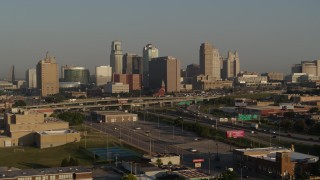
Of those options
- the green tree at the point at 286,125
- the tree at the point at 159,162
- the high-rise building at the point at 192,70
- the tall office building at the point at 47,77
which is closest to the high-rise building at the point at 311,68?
the high-rise building at the point at 192,70

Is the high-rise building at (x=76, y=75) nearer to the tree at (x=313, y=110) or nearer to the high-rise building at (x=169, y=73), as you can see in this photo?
the high-rise building at (x=169, y=73)

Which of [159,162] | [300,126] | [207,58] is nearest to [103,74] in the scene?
[207,58]

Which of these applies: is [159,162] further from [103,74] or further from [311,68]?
[311,68]

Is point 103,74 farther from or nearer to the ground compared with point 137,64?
nearer to the ground

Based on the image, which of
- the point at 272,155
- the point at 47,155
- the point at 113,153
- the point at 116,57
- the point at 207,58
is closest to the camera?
the point at 272,155

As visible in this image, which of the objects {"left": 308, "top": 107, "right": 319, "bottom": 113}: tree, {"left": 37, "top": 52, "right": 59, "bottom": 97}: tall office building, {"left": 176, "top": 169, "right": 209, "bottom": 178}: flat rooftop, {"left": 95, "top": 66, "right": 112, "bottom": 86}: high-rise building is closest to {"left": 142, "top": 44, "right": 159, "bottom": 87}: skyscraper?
{"left": 95, "top": 66, "right": 112, "bottom": 86}: high-rise building

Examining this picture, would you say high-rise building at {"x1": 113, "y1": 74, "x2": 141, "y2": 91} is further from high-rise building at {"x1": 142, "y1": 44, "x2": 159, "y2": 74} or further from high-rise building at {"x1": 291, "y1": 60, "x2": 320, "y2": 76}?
high-rise building at {"x1": 291, "y1": 60, "x2": 320, "y2": 76}

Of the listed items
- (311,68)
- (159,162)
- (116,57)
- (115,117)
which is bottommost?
(159,162)
